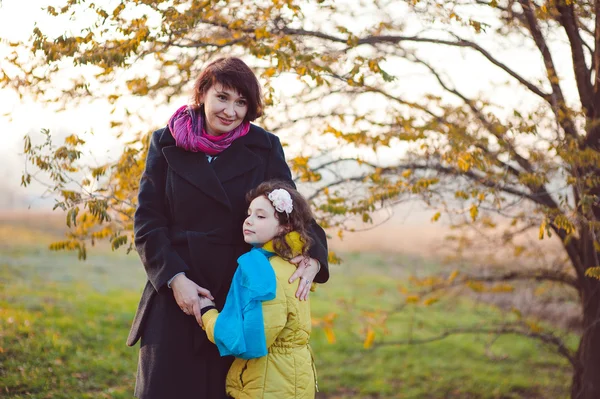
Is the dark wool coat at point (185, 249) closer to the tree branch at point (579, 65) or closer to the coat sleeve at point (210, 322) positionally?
the coat sleeve at point (210, 322)

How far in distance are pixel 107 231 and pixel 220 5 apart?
1.50 metres

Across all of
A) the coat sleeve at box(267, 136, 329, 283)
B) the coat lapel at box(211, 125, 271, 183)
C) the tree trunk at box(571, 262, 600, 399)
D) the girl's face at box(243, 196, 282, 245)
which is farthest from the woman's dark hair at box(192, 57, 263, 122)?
the tree trunk at box(571, 262, 600, 399)

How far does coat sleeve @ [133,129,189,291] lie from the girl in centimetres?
18

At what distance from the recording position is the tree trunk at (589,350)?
4781 mm

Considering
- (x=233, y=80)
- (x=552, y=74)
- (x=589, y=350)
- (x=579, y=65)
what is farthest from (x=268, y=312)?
(x=589, y=350)

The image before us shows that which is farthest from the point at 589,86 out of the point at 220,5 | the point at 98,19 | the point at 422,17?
the point at 98,19

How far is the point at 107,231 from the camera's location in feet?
12.9

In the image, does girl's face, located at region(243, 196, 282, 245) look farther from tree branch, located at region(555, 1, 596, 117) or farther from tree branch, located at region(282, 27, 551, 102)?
tree branch, located at region(555, 1, 596, 117)

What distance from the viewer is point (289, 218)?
238cm

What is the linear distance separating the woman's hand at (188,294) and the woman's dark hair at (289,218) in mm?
310

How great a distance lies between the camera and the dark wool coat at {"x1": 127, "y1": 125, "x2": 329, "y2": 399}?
2.42m

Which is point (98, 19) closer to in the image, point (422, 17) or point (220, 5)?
point (220, 5)

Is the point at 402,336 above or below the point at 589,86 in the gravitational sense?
below

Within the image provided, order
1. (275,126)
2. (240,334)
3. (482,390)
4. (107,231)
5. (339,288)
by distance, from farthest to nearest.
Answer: (339,288), (482,390), (275,126), (107,231), (240,334)
